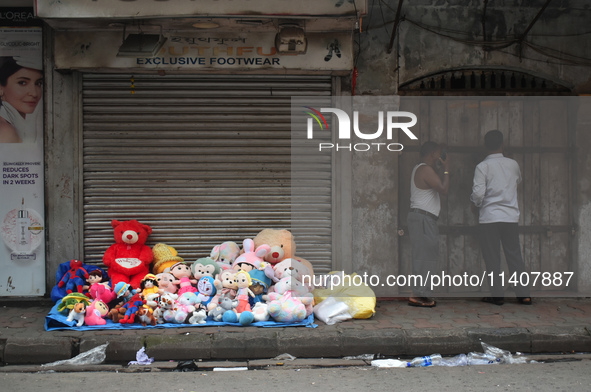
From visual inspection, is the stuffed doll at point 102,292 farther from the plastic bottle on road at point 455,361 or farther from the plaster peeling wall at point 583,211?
the plaster peeling wall at point 583,211

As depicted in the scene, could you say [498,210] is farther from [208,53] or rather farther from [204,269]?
[208,53]

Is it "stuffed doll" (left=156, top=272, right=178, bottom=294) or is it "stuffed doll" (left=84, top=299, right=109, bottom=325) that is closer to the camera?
"stuffed doll" (left=84, top=299, right=109, bottom=325)

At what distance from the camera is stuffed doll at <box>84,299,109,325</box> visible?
19.3 feet

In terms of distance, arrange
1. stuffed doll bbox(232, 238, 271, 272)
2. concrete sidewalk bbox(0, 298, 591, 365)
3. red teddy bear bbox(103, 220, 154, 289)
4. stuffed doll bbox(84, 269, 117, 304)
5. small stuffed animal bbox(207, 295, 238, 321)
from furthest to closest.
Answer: red teddy bear bbox(103, 220, 154, 289)
stuffed doll bbox(232, 238, 271, 272)
stuffed doll bbox(84, 269, 117, 304)
small stuffed animal bbox(207, 295, 238, 321)
concrete sidewalk bbox(0, 298, 591, 365)

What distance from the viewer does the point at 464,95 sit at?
736 cm

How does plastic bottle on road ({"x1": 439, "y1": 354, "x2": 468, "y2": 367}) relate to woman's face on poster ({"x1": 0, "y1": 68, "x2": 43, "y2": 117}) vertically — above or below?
below

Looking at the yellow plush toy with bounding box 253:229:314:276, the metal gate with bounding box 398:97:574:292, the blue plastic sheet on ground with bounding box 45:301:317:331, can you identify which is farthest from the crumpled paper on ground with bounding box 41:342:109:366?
the metal gate with bounding box 398:97:574:292

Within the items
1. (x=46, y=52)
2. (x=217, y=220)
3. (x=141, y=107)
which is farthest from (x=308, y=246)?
(x=46, y=52)

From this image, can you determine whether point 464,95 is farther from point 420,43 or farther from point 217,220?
point 217,220

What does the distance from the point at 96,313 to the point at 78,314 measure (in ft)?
0.56

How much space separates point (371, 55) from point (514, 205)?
98.3 inches

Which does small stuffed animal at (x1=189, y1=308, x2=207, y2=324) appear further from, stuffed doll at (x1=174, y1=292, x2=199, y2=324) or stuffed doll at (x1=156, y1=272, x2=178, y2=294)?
stuffed doll at (x1=156, y1=272, x2=178, y2=294)

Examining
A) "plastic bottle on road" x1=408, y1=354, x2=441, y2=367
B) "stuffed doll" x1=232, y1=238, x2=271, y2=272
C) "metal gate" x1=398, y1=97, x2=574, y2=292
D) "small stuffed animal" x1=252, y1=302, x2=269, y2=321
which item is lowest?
"plastic bottle on road" x1=408, y1=354, x2=441, y2=367

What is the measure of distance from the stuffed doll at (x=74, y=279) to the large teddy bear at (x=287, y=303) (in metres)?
2.09
